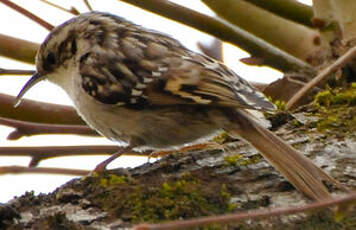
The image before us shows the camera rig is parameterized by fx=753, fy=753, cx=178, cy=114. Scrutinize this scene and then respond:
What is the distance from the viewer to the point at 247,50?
2672 millimetres

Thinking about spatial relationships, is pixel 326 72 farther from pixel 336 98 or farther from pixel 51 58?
pixel 51 58

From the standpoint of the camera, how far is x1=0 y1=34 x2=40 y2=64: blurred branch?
2629 mm

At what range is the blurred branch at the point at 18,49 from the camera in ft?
8.62

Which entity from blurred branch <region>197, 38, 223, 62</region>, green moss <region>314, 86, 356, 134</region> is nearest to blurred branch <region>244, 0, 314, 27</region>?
green moss <region>314, 86, 356, 134</region>

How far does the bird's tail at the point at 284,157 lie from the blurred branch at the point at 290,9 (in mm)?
484

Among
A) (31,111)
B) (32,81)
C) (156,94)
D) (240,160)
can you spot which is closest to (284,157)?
(240,160)

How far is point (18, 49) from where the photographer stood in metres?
2.72

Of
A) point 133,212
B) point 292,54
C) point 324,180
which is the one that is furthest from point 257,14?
point 133,212

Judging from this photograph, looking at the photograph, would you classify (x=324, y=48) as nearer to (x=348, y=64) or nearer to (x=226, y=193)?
(x=348, y=64)

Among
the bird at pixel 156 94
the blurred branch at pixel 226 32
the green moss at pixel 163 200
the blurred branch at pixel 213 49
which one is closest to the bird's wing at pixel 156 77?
the bird at pixel 156 94

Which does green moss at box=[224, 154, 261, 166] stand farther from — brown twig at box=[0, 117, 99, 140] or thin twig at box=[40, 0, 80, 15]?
thin twig at box=[40, 0, 80, 15]

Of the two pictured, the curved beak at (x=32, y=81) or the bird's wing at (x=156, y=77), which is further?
the curved beak at (x=32, y=81)

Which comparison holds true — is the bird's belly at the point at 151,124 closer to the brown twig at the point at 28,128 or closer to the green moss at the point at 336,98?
the brown twig at the point at 28,128

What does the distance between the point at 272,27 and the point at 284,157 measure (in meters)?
1.08
